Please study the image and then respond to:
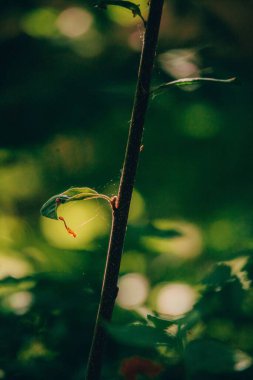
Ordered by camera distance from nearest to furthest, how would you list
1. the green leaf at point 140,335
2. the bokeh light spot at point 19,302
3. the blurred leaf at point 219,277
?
the green leaf at point 140,335
the blurred leaf at point 219,277
the bokeh light spot at point 19,302

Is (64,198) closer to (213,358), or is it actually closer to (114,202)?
(114,202)

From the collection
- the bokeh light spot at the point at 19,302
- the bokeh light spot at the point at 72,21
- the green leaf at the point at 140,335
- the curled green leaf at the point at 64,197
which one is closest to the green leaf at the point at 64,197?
the curled green leaf at the point at 64,197

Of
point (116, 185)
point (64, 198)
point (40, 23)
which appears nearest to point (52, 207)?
point (64, 198)

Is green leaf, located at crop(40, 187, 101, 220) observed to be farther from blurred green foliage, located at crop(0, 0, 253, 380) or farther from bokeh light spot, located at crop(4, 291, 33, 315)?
bokeh light spot, located at crop(4, 291, 33, 315)

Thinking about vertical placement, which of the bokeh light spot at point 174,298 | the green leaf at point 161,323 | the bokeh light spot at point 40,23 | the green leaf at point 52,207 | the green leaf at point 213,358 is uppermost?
the bokeh light spot at point 40,23

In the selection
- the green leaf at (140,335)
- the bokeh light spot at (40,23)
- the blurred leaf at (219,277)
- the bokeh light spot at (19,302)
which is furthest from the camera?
the bokeh light spot at (40,23)

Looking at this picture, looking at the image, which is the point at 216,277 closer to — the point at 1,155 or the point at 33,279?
the point at 33,279

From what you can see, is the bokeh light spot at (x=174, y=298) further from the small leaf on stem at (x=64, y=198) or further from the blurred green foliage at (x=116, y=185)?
the small leaf on stem at (x=64, y=198)
